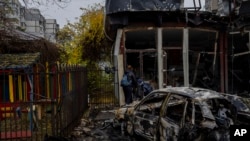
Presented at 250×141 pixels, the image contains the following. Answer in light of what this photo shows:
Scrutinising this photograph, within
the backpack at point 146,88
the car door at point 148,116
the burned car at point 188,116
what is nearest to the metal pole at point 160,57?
the backpack at point 146,88

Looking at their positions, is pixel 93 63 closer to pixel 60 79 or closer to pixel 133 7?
pixel 133 7

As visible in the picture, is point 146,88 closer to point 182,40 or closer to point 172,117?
point 182,40

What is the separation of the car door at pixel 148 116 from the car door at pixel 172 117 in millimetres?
302

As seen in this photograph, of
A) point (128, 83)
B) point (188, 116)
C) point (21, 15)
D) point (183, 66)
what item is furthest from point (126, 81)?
point (188, 116)

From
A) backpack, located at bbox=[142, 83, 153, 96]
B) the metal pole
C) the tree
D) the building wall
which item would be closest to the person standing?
backpack, located at bbox=[142, 83, 153, 96]

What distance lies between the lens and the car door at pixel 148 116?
750cm

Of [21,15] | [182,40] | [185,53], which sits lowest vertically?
[185,53]

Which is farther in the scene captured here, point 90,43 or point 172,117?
point 90,43

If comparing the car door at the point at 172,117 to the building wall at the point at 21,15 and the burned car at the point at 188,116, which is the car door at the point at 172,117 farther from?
the building wall at the point at 21,15

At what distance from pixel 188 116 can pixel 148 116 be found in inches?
61.0

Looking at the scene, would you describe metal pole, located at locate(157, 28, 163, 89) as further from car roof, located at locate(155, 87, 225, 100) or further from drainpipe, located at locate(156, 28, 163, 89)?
car roof, located at locate(155, 87, 225, 100)

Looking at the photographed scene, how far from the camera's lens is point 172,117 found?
6.90 metres

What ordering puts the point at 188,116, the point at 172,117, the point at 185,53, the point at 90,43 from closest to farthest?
1. the point at 188,116
2. the point at 172,117
3. the point at 185,53
4. the point at 90,43

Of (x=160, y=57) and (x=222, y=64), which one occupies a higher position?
(x=160, y=57)
